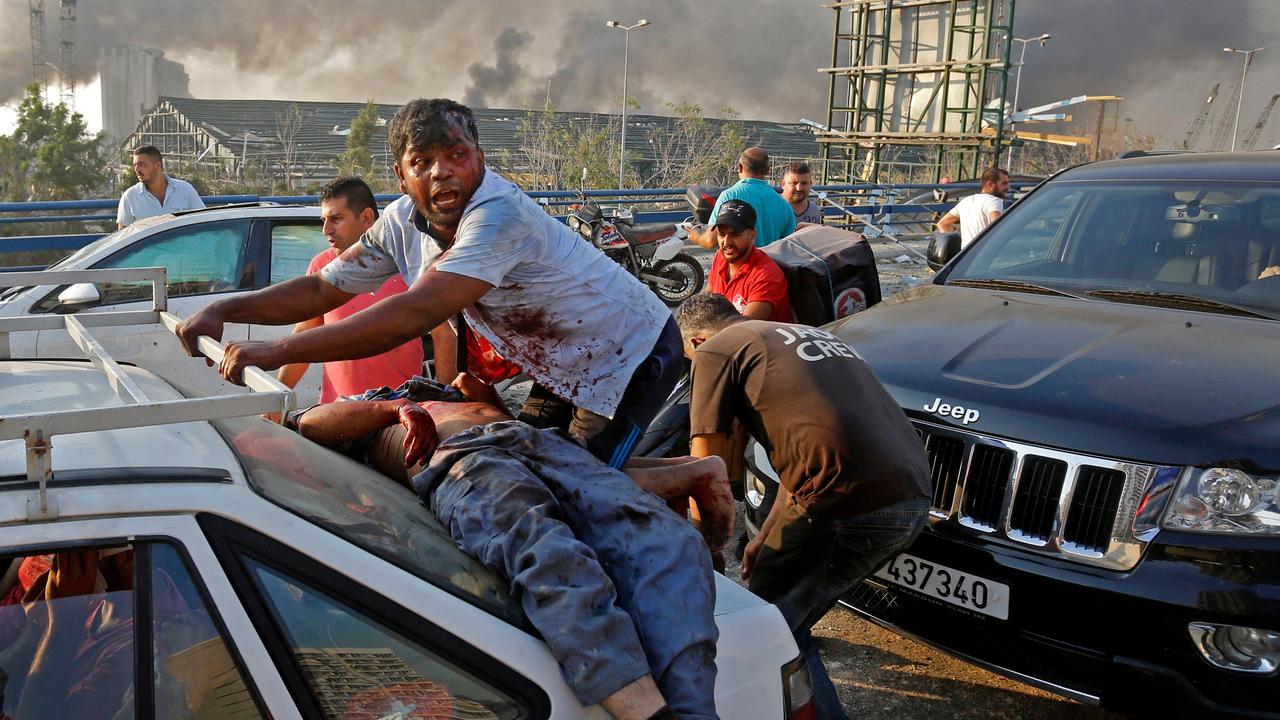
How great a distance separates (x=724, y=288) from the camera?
5320mm

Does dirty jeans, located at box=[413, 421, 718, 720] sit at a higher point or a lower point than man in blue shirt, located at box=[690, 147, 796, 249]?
lower

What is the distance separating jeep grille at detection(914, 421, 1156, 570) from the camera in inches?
119

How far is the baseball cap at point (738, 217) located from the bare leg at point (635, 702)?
3500 mm

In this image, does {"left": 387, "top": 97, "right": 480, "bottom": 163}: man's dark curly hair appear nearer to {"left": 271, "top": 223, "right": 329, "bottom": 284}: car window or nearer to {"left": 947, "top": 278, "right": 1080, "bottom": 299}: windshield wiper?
{"left": 947, "top": 278, "right": 1080, "bottom": 299}: windshield wiper

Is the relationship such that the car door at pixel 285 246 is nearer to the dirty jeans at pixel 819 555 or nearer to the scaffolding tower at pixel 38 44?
the dirty jeans at pixel 819 555

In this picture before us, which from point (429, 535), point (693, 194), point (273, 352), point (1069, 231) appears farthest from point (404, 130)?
point (693, 194)

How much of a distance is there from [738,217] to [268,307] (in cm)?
268

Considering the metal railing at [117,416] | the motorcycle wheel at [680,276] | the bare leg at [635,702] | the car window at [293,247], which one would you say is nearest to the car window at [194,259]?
the car window at [293,247]

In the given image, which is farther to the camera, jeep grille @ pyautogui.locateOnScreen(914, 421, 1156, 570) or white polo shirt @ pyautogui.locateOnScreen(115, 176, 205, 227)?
white polo shirt @ pyautogui.locateOnScreen(115, 176, 205, 227)

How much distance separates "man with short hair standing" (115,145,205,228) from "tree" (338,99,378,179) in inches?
991

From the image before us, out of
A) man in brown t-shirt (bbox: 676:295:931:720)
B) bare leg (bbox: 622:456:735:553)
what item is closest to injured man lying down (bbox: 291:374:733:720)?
bare leg (bbox: 622:456:735:553)

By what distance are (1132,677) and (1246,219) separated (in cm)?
227

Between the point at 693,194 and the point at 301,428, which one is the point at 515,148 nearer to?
the point at 693,194

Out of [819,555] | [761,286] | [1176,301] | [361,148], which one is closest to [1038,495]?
[819,555]
